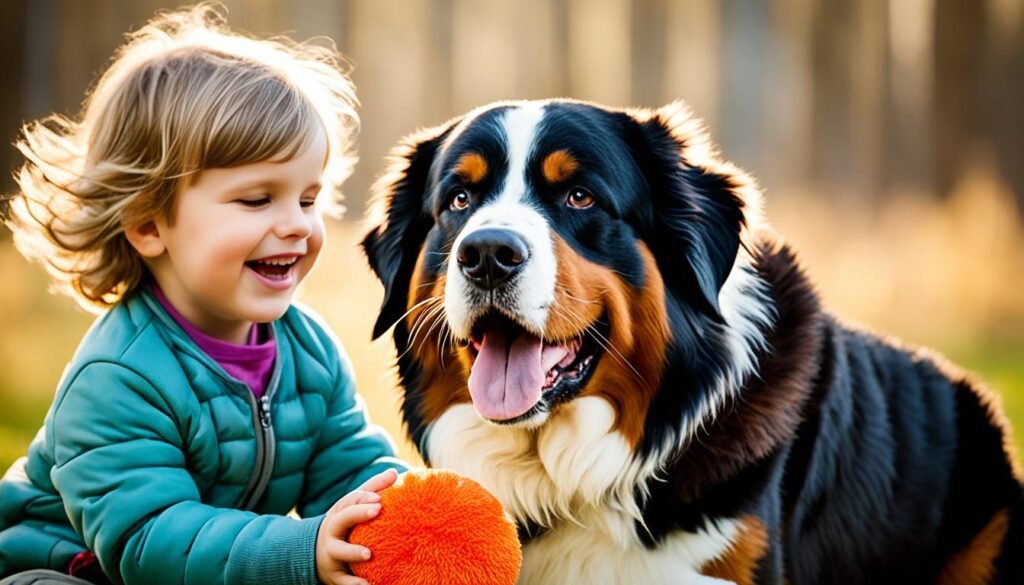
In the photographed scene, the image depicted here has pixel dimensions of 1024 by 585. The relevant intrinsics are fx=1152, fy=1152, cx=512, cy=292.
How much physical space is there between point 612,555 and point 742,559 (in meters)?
0.32

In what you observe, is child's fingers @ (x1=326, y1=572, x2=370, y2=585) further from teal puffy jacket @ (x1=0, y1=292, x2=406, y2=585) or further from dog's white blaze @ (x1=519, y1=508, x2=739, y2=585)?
dog's white blaze @ (x1=519, y1=508, x2=739, y2=585)

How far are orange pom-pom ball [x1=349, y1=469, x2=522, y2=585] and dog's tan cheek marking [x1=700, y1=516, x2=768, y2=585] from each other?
0.60 metres

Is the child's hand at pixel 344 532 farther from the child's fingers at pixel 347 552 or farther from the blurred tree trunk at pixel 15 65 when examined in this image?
the blurred tree trunk at pixel 15 65

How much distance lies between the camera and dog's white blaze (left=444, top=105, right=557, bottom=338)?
8.82ft

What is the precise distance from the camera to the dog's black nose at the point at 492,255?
8.65ft

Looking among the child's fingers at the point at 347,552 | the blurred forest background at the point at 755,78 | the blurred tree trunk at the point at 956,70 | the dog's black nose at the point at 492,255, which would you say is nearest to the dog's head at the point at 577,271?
the dog's black nose at the point at 492,255

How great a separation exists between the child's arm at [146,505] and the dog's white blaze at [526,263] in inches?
24.0

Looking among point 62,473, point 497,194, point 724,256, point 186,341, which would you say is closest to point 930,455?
point 724,256

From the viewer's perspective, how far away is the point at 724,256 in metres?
2.97

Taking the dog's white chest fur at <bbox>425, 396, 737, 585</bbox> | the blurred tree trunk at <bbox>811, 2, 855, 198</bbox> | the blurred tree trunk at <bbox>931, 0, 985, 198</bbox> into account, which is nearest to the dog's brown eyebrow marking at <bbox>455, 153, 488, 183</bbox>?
the dog's white chest fur at <bbox>425, 396, 737, 585</bbox>

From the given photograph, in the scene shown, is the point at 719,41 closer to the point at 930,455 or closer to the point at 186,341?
the point at 930,455

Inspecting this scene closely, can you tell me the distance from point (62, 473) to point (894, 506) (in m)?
2.27

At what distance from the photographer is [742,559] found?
2799 millimetres

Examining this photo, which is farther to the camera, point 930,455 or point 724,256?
point 930,455
